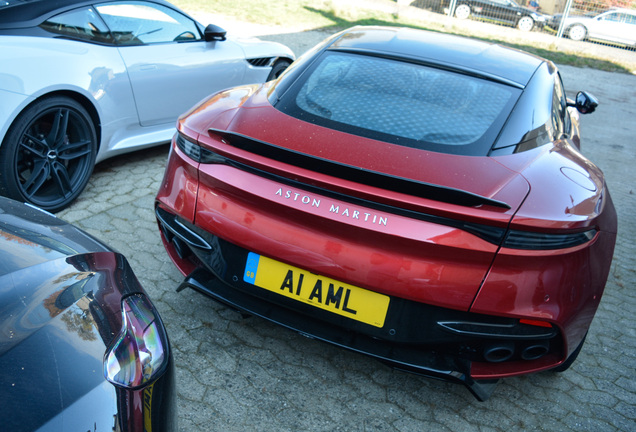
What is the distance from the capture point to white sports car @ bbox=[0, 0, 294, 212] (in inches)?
132

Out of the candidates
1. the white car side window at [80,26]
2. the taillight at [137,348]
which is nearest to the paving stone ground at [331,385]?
the taillight at [137,348]

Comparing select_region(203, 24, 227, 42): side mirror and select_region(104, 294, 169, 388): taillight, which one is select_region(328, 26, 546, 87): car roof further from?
select_region(104, 294, 169, 388): taillight

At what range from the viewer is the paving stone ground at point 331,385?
7.81ft

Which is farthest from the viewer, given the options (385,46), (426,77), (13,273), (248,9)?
(248,9)

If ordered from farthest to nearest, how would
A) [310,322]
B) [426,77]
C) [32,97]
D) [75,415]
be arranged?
[32,97] < [426,77] < [310,322] < [75,415]

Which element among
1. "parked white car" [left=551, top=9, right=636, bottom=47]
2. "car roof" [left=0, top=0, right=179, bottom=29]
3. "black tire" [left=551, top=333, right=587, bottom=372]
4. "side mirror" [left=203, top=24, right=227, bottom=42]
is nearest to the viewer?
"black tire" [left=551, top=333, right=587, bottom=372]

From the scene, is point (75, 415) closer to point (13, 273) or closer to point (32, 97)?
point (13, 273)

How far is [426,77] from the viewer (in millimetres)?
2824

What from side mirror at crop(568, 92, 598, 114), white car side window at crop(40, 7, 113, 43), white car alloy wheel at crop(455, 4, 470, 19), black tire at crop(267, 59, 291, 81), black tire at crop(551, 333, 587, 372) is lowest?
black tire at crop(551, 333, 587, 372)

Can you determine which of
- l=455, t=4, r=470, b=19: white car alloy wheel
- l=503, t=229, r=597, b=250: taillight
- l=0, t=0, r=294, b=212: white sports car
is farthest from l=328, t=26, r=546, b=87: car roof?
l=455, t=4, r=470, b=19: white car alloy wheel

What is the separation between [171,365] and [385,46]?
2120mm

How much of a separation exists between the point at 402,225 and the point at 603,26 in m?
16.7

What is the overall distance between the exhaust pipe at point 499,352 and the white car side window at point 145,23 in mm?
3286

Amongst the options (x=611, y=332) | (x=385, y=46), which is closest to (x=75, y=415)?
(x=385, y=46)
